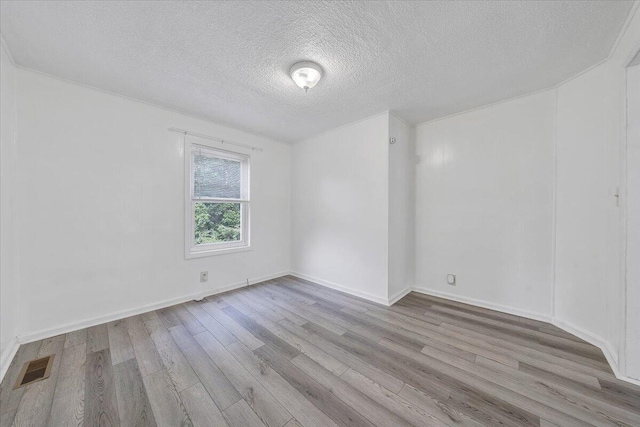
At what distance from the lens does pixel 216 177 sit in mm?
3299

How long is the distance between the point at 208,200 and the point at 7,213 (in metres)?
1.65

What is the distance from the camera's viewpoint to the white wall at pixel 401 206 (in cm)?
290

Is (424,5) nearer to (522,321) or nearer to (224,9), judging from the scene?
(224,9)

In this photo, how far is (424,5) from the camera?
1.40 metres

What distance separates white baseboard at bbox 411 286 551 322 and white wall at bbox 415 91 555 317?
1 cm

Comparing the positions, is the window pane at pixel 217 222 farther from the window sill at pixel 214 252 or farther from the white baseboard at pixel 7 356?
the white baseboard at pixel 7 356

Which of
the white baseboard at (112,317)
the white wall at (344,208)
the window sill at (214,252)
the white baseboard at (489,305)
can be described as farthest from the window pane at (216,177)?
the white baseboard at (489,305)

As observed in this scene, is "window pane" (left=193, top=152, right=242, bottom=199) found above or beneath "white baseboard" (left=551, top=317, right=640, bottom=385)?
above

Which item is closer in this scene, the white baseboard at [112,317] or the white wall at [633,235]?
the white wall at [633,235]

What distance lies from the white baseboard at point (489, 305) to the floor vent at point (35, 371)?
147 inches

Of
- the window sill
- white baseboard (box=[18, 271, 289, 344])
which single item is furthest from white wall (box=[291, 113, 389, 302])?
white baseboard (box=[18, 271, 289, 344])

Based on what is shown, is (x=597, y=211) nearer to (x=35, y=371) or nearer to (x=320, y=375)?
(x=320, y=375)

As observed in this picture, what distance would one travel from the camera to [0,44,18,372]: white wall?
1.68 metres

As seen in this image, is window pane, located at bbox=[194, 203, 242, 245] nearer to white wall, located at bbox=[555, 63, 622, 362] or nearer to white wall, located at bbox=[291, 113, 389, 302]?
white wall, located at bbox=[291, 113, 389, 302]
